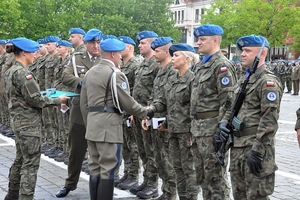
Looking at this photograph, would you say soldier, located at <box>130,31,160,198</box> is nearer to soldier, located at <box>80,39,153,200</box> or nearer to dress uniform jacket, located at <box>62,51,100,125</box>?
dress uniform jacket, located at <box>62,51,100,125</box>

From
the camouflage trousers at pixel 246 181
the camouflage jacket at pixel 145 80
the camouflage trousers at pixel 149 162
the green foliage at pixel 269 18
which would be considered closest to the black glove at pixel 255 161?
the camouflage trousers at pixel 246 181

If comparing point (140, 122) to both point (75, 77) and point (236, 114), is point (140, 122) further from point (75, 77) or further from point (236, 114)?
point (236, 114)

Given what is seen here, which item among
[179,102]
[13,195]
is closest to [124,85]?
[179,102]

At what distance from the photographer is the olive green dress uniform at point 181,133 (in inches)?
237

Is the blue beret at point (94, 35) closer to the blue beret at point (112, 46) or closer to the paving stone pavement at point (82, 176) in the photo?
the blue beret at point (112, 46)

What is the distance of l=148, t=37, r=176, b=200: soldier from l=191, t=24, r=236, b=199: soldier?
0.97 meters

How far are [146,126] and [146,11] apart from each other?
154 feet

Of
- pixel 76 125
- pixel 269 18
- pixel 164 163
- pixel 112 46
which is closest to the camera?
pixel 112 46

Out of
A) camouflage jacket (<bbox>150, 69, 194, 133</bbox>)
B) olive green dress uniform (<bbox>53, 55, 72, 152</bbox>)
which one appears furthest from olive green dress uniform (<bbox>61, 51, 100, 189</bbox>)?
olive green dress uniform (<bbox>53, 55, 72, 152</bbox>)

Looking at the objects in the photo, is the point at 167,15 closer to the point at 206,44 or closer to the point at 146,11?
the point at 146,11

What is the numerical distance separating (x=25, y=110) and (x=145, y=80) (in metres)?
2.01

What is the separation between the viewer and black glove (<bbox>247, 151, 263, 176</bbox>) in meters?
4.44

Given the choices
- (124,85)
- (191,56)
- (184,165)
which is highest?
(191,56)

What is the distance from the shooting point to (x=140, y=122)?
735 centimetres
